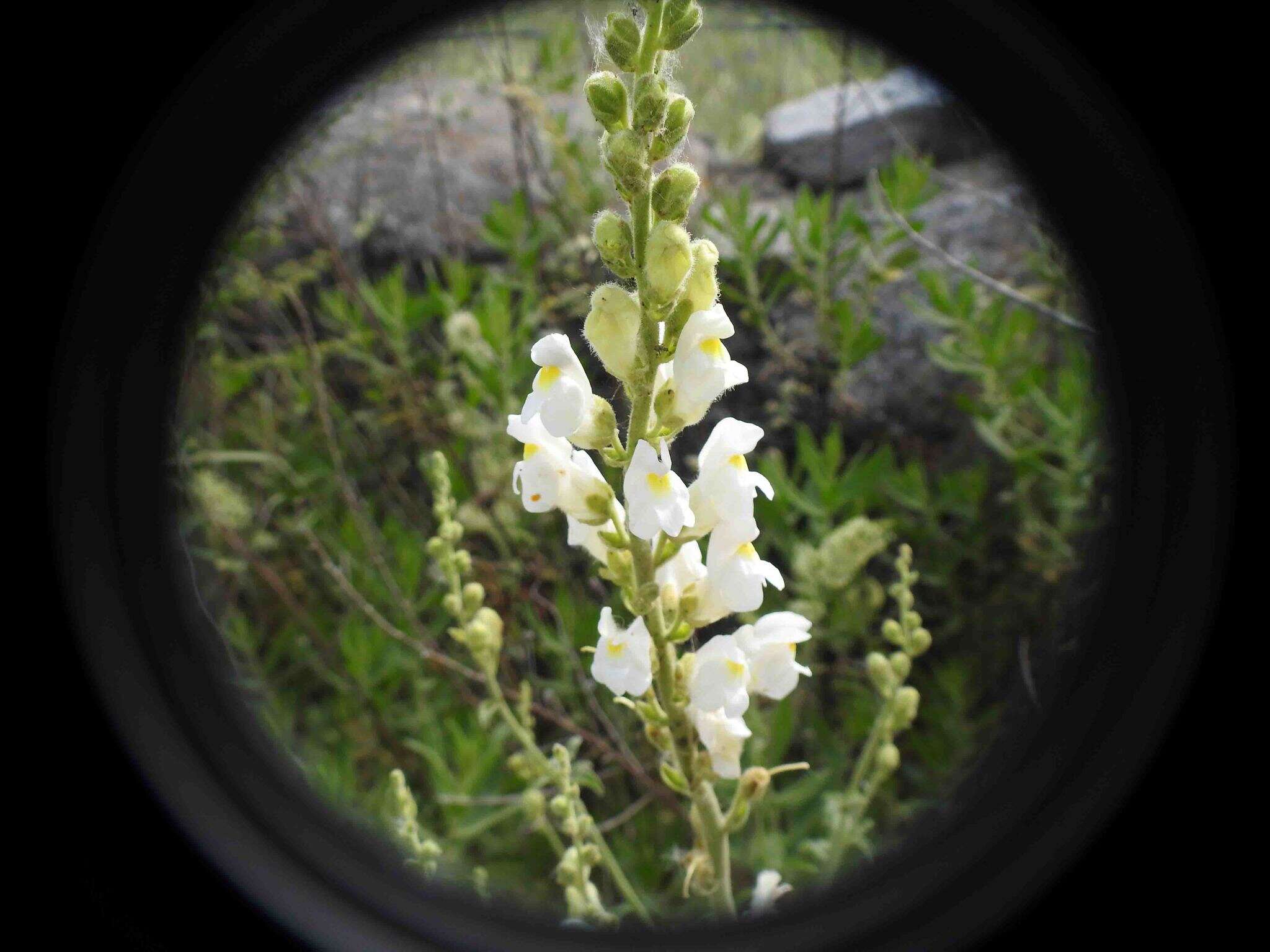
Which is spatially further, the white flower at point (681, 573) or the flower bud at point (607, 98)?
the white flower at point (681, 573)

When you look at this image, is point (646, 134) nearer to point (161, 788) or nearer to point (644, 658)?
point (644, 658)

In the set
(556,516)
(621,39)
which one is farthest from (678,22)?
(556,516)

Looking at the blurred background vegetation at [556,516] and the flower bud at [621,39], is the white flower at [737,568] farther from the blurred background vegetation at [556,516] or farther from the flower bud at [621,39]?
the blurred background vegetation at [556,516]

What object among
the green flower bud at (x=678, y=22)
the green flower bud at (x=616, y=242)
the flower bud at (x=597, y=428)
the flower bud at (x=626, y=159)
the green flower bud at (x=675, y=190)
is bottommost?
the flower bud at (x=597, y=428)

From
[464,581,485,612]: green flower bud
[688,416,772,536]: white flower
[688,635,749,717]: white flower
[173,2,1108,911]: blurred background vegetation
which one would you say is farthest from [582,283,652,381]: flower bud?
[173,2,1108,911]: blurred background vegetation

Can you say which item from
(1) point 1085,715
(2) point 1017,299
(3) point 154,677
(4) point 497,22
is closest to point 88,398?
(3) point 154,677

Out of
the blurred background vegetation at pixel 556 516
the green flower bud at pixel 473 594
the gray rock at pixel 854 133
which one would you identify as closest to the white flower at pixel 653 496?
the green flower bud at pixel 473 594

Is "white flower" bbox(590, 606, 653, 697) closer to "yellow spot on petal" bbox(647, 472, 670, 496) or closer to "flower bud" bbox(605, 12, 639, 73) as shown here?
"yellow spot on petal" bbox(647, 472, 670, 496)
